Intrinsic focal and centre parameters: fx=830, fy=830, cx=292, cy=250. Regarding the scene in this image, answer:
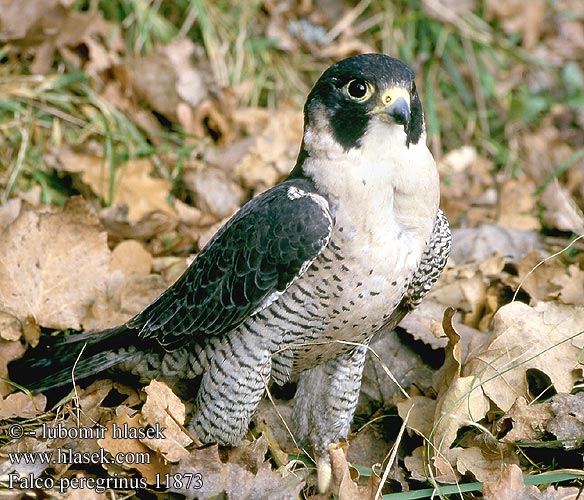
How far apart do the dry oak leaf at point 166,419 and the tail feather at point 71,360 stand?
1.59 ft

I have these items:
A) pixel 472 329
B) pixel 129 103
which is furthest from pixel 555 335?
pixel 129 103

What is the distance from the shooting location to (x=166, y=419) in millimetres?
3533

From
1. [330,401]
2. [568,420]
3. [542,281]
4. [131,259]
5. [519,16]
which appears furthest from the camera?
[519,16]

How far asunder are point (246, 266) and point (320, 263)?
33 cm

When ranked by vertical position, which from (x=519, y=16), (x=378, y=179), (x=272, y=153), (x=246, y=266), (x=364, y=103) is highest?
(x=364, y=103)

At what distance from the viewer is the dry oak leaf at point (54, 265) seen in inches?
168

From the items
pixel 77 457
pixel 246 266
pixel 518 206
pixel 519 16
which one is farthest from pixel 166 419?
pixel 519 16

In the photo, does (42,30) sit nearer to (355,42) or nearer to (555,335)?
(355,42)

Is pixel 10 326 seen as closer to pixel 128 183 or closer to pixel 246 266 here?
pixel 246 266

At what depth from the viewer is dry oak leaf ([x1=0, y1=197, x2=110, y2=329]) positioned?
4.27 metres

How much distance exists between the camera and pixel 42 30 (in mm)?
6230

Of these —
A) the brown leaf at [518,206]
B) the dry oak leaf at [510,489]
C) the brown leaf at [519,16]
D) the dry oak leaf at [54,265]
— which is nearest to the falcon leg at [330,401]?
the dry oak leaf at [510,489]

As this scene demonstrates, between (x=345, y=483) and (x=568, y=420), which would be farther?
(x=568, y=420)

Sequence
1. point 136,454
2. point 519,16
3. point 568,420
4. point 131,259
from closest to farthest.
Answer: point 136,454 < point 568,420 < point 131,259 < point 519,16
